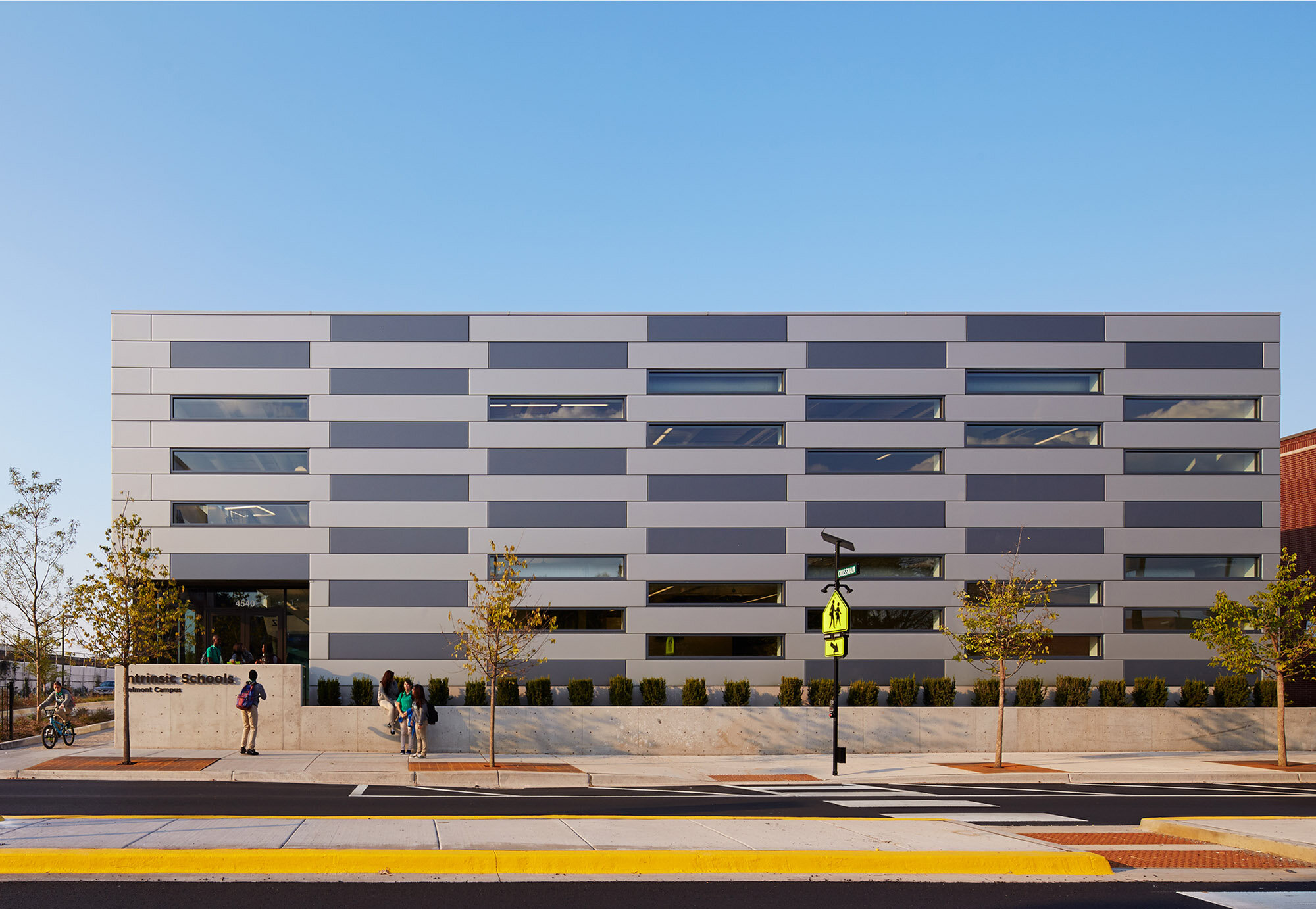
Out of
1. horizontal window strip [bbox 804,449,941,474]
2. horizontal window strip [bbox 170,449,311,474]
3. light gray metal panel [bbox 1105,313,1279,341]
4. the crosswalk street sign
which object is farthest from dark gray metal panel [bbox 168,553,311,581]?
light gray metal panel [bbox 1105,313,1279,341]

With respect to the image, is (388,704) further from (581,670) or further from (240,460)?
A: (240,460)

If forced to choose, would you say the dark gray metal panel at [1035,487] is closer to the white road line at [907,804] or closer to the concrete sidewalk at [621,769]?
the concrete sidewalk at [621,769]

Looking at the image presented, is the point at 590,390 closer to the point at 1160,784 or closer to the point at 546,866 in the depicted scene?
the point at 1160,784

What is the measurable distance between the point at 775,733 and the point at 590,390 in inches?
459

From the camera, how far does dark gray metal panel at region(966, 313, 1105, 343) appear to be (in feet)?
101

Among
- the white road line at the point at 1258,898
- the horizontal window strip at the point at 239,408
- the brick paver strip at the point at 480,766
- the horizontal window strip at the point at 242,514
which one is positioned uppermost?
the horizontal window strip at the point at 239,408

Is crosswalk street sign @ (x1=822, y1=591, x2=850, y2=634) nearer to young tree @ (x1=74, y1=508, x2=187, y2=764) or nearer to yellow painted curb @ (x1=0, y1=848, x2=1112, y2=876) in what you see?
yellow painted curb @ (x1=0, y1=848, x2=1112, y2=876)

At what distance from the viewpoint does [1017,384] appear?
30938mm

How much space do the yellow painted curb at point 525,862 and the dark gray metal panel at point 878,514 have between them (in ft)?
65.3

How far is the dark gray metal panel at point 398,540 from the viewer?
29547 mm

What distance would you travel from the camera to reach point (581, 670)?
1153 inches

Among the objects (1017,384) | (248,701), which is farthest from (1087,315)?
(248,701)

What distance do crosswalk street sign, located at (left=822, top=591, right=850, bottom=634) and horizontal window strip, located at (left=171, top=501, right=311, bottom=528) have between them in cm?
1613

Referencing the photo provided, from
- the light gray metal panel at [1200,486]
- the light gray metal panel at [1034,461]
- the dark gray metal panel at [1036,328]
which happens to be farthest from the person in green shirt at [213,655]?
the light gray metal panel at [1200,486]
